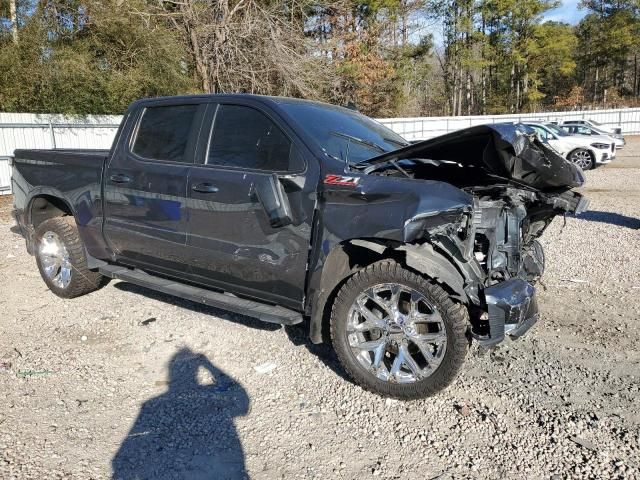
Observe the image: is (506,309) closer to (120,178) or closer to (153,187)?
(153,187)

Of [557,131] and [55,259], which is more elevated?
[557,131]

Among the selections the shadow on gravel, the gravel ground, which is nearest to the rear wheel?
the shadow on gravel

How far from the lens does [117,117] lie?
19.1m

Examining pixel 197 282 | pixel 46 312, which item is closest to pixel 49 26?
pixel 46 312

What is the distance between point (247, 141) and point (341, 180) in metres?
0.94

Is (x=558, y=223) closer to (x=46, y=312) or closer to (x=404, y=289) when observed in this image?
(x=404, y=289)

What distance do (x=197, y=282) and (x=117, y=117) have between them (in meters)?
16.8

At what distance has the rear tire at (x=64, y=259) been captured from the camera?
202 inches

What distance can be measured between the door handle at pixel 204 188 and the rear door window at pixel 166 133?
30 cm

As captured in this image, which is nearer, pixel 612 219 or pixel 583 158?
pixel 612 219

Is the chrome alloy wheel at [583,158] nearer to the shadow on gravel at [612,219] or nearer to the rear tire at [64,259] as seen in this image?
the shadow on gravel at [612,219]

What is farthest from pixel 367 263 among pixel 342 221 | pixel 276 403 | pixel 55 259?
pixel 55 259

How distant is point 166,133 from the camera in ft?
14.8

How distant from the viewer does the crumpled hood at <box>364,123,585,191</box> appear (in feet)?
10.9
